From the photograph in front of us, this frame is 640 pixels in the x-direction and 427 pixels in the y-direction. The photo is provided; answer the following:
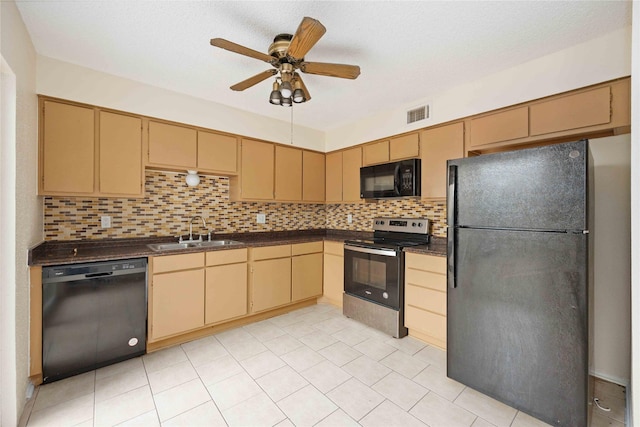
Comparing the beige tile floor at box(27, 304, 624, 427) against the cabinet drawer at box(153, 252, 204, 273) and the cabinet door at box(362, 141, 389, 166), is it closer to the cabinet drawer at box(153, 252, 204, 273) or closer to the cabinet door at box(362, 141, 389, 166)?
the cabinet drawer at box(153, 252, 204, 273)

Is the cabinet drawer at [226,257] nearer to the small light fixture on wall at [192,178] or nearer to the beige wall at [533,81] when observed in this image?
the small light fixture on wall at [192,178]

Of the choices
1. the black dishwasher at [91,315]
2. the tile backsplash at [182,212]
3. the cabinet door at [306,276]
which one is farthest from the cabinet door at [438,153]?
the black dishwasher at [91,315]

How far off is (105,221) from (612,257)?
13.8 ft

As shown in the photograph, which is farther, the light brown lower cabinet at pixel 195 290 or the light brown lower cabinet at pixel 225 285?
the light brown lower cabinet at pixel 225 285

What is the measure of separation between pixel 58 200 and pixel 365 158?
314cm

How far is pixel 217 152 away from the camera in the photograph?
309cm

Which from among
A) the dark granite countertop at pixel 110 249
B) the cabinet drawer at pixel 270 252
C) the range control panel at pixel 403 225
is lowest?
the cabinet drawer at pixel 270 252

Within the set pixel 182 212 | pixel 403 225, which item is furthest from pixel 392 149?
pixel 182 212

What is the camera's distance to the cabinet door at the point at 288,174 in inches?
143

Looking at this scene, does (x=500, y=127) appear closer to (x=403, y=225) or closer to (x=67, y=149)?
(x=403, y=225)

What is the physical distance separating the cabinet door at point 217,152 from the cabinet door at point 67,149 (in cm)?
91

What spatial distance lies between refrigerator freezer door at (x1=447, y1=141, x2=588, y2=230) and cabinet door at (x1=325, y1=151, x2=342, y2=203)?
2.04 m

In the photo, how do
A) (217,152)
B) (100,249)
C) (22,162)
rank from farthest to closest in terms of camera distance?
(217,152) < (100,249) < (22,162)

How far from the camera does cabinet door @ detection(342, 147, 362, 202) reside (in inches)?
145
